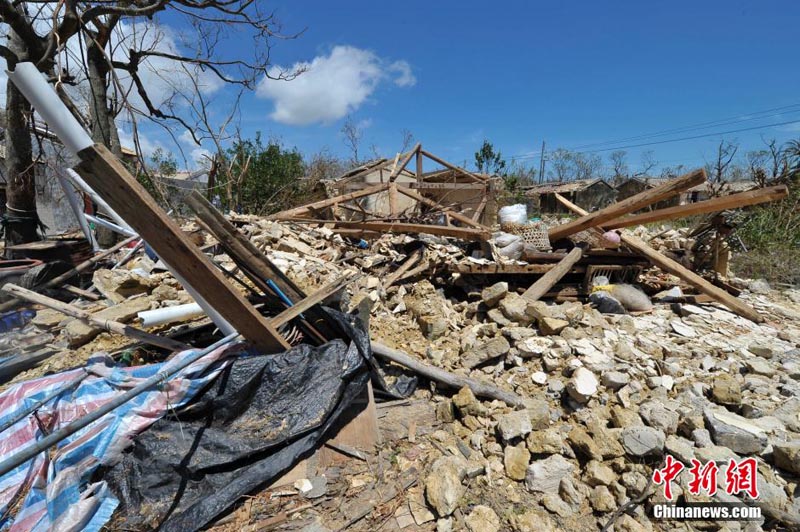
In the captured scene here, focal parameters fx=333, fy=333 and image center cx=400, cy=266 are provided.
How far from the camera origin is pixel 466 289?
4.90 metres

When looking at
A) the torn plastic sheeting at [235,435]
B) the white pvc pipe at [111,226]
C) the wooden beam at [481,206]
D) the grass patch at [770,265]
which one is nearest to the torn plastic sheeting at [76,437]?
the torn plastic sheeting at [235,435]

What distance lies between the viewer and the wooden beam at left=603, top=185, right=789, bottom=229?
3889 millimetres

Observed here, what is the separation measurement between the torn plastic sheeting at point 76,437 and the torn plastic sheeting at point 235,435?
0.29ft

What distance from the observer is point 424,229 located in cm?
541

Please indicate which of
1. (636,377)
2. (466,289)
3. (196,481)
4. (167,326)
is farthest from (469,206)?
(196,481)

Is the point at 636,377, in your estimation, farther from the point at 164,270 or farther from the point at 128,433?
the point at 164,270

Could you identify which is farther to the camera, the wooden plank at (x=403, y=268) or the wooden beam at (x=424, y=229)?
the wooden beam at (x=424, y=229)

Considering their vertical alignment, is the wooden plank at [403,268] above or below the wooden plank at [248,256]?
below

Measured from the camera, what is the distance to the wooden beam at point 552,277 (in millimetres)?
4406

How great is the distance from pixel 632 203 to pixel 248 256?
4.87 meters

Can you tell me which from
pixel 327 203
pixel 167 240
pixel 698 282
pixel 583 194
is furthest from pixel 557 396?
pixel 583 194

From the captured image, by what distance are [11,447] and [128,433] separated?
1.88 feet

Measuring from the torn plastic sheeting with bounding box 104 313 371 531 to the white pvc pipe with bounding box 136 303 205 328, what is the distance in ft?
2.89

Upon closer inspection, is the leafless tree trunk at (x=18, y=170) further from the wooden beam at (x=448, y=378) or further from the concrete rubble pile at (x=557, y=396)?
the wooden beam at (x=448, y=378)
